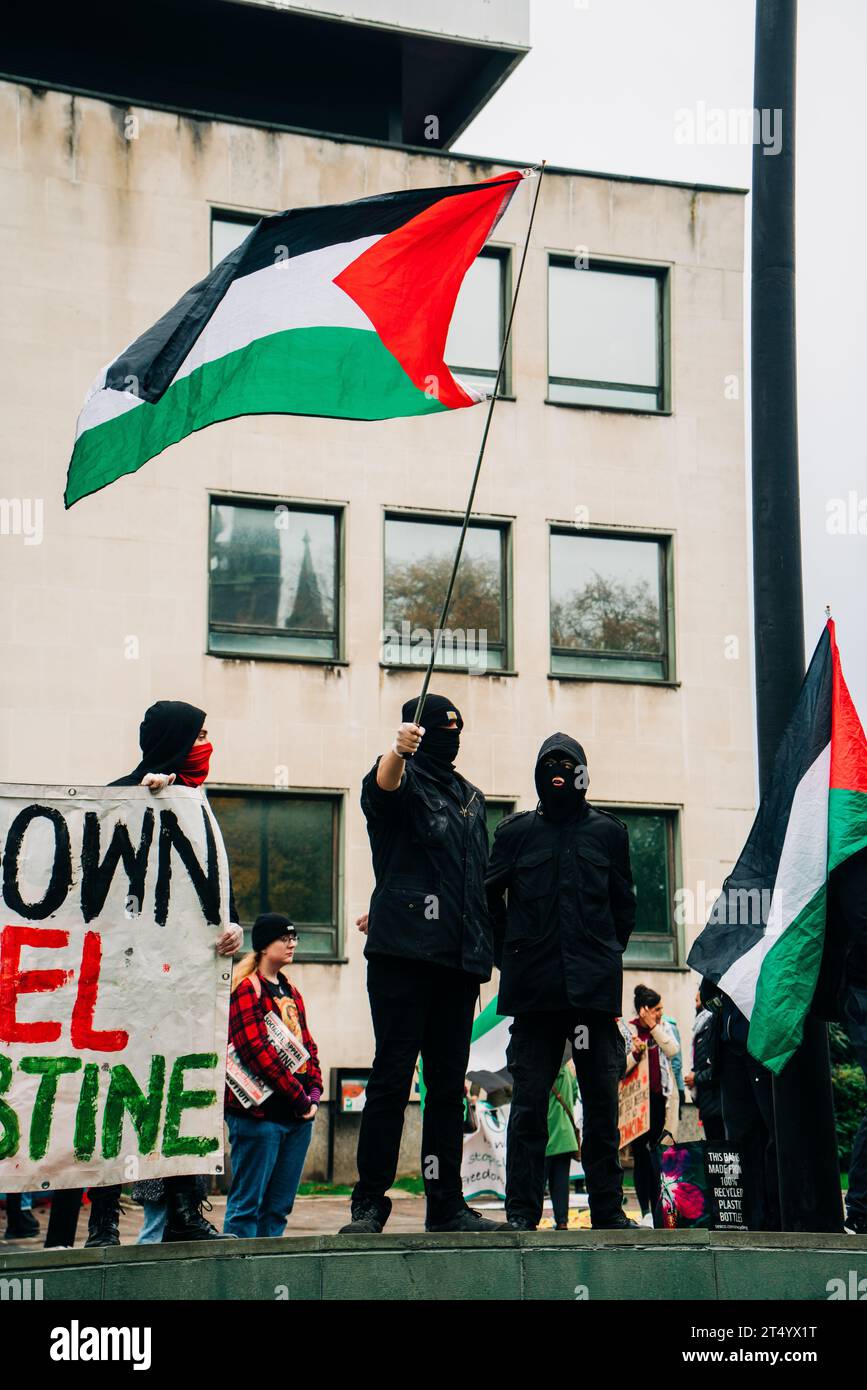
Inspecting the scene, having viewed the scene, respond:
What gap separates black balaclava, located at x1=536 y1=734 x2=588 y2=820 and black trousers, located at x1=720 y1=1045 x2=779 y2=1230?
223 cm

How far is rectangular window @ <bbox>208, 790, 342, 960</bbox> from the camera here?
840 inches

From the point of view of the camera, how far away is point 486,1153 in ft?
48.6

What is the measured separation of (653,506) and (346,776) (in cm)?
549

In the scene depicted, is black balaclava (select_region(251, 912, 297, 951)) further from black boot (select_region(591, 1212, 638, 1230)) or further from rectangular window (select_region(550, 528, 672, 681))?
rectangular window (select_region(550, 528, 672, 681))

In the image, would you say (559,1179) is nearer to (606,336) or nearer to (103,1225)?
(103,1225)

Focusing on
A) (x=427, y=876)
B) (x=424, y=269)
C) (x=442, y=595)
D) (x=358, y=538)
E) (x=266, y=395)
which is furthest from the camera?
(x=442, y=595)

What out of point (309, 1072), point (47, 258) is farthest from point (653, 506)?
point (309, 1072)

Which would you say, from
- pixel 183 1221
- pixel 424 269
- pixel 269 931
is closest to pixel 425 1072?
pixel 183 1221

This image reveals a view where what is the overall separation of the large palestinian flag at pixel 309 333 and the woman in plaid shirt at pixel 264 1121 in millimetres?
2682

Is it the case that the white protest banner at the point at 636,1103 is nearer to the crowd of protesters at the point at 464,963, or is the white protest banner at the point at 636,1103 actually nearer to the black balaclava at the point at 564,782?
the crowd of protesters at the point at 464,963

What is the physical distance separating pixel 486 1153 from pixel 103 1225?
820 centimetres

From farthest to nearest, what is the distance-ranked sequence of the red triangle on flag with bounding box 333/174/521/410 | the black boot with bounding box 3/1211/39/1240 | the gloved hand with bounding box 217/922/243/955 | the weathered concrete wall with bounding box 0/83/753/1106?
the weathered concrete wall with bounding box 0/83/753/1106, the black boot with bounding box 3/1211/39/1240, the red triangle on flag with bounding box 333/174/521/410, the gloved hand with bounding box 217/922/243/955

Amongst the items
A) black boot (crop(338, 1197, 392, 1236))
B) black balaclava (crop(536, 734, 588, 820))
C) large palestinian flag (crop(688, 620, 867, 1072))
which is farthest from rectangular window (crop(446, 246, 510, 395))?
black boot (crop(338, 1197, 392, 1236))

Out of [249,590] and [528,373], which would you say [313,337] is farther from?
[528,373]
